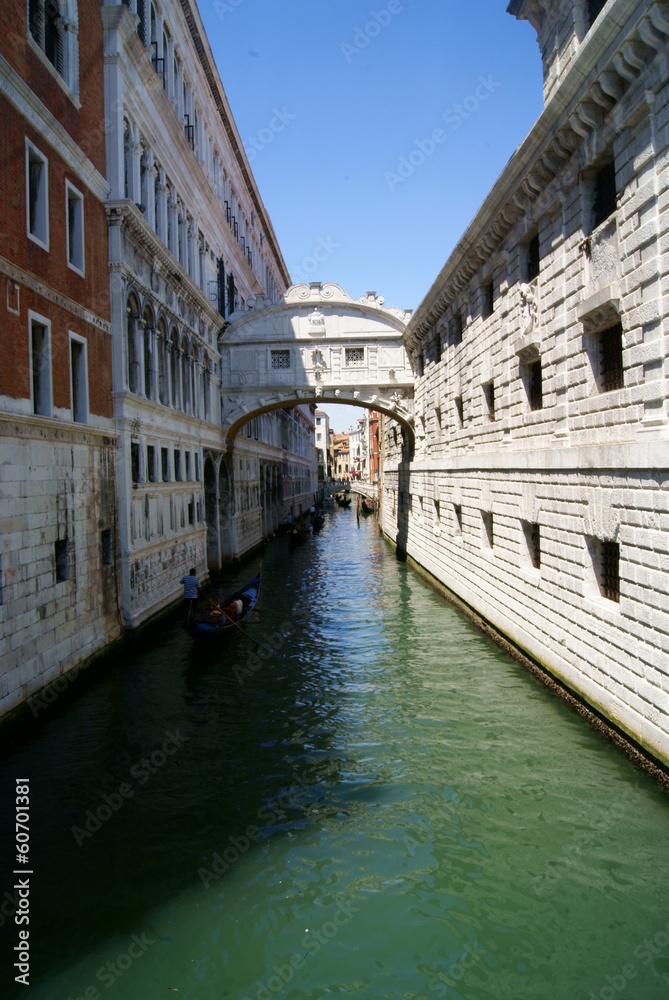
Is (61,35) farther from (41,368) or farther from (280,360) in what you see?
(280,360)

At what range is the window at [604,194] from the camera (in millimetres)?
8133

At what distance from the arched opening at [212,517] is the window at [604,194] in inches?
618

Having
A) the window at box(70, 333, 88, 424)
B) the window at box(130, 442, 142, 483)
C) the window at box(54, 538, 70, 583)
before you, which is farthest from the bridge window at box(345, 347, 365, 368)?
the window at box(54, 538, 70, 583)

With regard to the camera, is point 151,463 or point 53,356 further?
point 151,463

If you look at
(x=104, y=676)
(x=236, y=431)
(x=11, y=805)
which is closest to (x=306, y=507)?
(x=236, y=431)

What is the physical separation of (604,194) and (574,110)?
0.99 m

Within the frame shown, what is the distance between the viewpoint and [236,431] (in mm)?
24047

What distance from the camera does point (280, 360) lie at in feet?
74.2

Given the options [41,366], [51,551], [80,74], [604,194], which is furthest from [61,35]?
[604,194]

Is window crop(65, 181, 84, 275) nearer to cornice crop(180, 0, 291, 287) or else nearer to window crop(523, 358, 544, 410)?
window crop(523, 358, 544, 410)

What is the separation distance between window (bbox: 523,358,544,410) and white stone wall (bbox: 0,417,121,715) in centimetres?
698

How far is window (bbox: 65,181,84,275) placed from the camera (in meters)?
11.1

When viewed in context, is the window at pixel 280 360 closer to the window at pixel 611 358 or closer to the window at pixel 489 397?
the window at pixel 489 397

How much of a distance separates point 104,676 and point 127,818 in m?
4.77
